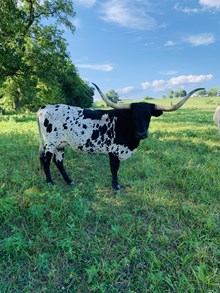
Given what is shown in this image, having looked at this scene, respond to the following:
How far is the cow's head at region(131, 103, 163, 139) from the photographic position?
13.5 feet

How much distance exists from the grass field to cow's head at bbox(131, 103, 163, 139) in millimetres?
1226

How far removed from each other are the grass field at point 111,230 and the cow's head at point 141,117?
1.23 metres

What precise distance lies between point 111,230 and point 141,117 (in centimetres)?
207

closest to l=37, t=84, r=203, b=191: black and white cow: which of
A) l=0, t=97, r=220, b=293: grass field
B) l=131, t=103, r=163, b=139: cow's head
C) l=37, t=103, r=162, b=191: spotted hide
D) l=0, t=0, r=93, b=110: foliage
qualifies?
l=37, t=103, r=162, b=191: spotted hide

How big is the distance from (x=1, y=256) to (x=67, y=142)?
246 centimetres

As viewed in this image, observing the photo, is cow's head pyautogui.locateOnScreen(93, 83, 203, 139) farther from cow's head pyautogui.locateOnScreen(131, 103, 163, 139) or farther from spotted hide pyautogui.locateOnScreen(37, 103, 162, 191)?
spotted hide pyautogui.locateOnScreen(37, 103, 162, 191)

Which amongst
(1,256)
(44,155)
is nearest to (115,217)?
(1,256)

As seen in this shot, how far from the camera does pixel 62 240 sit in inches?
122

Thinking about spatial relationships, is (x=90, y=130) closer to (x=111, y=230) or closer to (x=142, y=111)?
(x=142, y=111)

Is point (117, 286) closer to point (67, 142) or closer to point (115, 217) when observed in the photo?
point (115, 217)

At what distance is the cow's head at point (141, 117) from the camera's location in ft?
13.5

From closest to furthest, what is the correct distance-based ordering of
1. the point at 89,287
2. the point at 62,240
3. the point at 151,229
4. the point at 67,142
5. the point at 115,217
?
the point at 89,287 < the point at 62,240 < the point at 151,229 < the point at 115,217 < the point at 67,142

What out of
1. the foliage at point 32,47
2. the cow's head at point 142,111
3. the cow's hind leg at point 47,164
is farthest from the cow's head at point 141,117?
the foliage at point 32,47

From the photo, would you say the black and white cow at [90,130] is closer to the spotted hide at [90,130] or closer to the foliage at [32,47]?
the spotted hide at [90,130]
